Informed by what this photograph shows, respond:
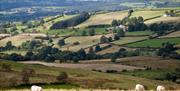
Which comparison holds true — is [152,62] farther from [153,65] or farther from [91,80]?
[91,80]

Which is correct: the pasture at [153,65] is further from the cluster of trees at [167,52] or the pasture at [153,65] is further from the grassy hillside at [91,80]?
the grassy hillside at [91,80]

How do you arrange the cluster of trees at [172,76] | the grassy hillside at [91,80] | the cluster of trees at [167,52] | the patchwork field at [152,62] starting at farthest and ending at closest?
1. the cluster of trees at [167,52]
2. the patchwork field at [152,62]
3. the cluster of trees at [172,76]
4. the grassy hillside at [91,80]

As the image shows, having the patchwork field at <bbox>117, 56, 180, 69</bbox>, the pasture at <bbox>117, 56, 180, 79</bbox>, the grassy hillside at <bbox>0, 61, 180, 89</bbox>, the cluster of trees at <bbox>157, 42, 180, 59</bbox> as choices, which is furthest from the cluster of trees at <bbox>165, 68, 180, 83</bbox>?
the cluster of trees at <bbox>157, 42, 180, 59</bbox>

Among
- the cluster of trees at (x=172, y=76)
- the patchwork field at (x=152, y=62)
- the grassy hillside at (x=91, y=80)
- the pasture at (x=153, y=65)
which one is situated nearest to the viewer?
the grassy hillside at (x=91, y=80)

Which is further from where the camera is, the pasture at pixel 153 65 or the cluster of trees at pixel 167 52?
the cluster of trees at pixel 167 52

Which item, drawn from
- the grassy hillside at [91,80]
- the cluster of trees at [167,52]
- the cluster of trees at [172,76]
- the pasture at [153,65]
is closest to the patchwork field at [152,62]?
the pasture at [153,65]

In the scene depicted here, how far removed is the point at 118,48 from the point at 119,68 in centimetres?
5598

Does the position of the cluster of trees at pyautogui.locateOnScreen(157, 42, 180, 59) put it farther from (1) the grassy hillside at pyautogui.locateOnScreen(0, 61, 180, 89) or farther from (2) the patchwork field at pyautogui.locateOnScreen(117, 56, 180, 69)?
(1) the grassy hillside at pyautogui.locateOnScreen(0, 61, 180, 89)

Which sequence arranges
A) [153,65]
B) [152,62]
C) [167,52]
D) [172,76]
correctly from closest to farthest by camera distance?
[172,76]
[153,65]
[152,62]
[167,52]

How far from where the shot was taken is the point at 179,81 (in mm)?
127375

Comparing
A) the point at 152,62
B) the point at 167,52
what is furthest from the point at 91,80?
the point at 167,52

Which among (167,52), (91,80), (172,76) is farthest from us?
(167,52)

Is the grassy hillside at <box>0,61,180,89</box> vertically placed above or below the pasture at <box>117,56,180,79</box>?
above

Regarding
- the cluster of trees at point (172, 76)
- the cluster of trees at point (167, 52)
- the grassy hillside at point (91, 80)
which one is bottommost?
the cluster of trees at point (167, 52)
